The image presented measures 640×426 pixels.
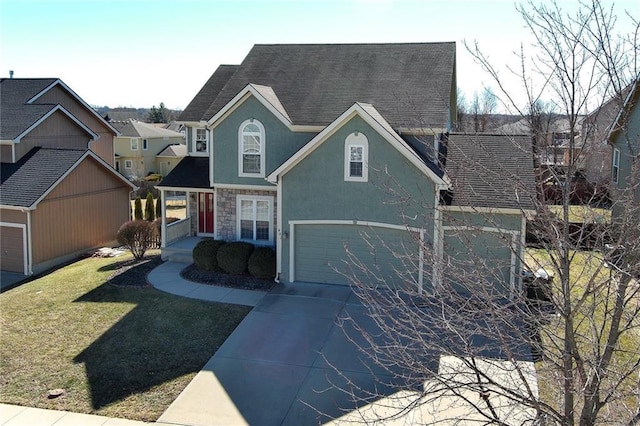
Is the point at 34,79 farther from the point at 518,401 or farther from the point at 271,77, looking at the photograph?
the point at 518,401

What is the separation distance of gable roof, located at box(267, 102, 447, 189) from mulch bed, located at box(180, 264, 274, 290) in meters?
3.25

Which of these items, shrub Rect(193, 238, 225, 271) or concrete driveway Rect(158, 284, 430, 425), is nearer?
concrete driveway Rect(158, 284, 430, 425)

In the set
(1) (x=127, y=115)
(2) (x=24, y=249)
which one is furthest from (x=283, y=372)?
(1) (x=127, y=115)

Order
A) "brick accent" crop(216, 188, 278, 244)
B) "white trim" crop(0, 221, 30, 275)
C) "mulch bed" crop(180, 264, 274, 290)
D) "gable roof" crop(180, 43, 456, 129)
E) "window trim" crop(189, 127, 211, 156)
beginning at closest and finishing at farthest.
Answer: "mulch bed" crop(180, 264, 274, 290)
"gable roof" crop(180, 43, 456, 129)
"brick accent" crop(216, 188, 278, 244)
"white trim" crop(0, 221, 30, 275)
"window trim" crop(189, 127, 211, 156)

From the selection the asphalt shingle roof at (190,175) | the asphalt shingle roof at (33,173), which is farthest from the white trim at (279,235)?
the asphalt shingle roof at (33,173)

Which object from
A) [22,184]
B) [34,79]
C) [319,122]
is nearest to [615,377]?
[319,122]

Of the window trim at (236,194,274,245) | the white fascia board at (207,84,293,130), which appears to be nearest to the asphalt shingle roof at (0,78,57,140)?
the white fascia board at (207,84,293,130)

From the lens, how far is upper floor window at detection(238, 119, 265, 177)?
19.4 m

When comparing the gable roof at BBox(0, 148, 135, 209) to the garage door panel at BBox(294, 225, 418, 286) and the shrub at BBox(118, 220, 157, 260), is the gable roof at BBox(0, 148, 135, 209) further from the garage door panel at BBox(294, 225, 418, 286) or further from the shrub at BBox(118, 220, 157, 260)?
the garage door panel at BBox(294, 225, 418, 286)

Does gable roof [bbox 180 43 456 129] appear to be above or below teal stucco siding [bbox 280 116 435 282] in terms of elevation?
above

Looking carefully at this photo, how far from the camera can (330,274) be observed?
17.8 meters

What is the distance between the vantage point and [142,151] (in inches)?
2173

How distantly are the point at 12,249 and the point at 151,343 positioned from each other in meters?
11.2

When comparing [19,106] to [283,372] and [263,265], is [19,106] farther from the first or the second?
[283,372]
